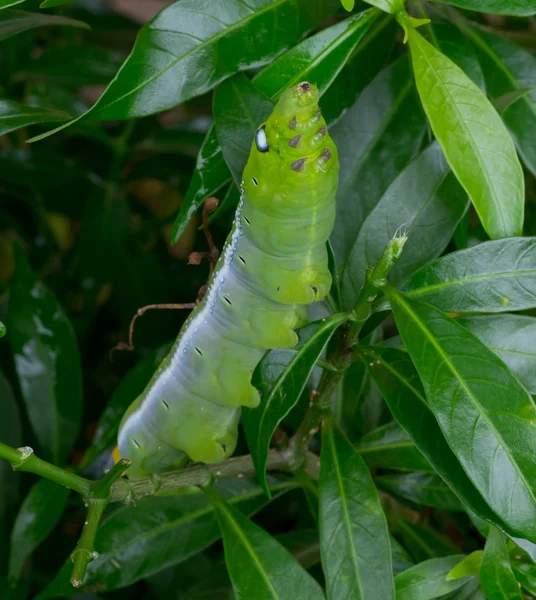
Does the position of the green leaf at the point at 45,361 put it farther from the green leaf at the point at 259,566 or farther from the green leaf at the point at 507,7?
the green leaf at the point at 507,7

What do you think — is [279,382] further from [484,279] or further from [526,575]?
[526,575]

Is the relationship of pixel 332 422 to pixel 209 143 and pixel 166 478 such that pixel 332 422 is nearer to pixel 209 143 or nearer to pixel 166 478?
pixel 166 478

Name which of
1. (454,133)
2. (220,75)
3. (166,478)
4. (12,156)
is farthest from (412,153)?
(12,156)

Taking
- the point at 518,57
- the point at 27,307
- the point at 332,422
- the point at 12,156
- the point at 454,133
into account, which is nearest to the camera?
the point at 454,133

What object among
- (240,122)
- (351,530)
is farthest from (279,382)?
(240,122)

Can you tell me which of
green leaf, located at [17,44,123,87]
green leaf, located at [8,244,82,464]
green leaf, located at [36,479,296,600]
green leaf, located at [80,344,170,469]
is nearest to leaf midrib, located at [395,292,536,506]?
green leaf, located at [36,479,296,600]

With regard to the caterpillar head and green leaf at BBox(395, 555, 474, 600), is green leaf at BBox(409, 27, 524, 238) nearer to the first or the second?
the caterpillar head
